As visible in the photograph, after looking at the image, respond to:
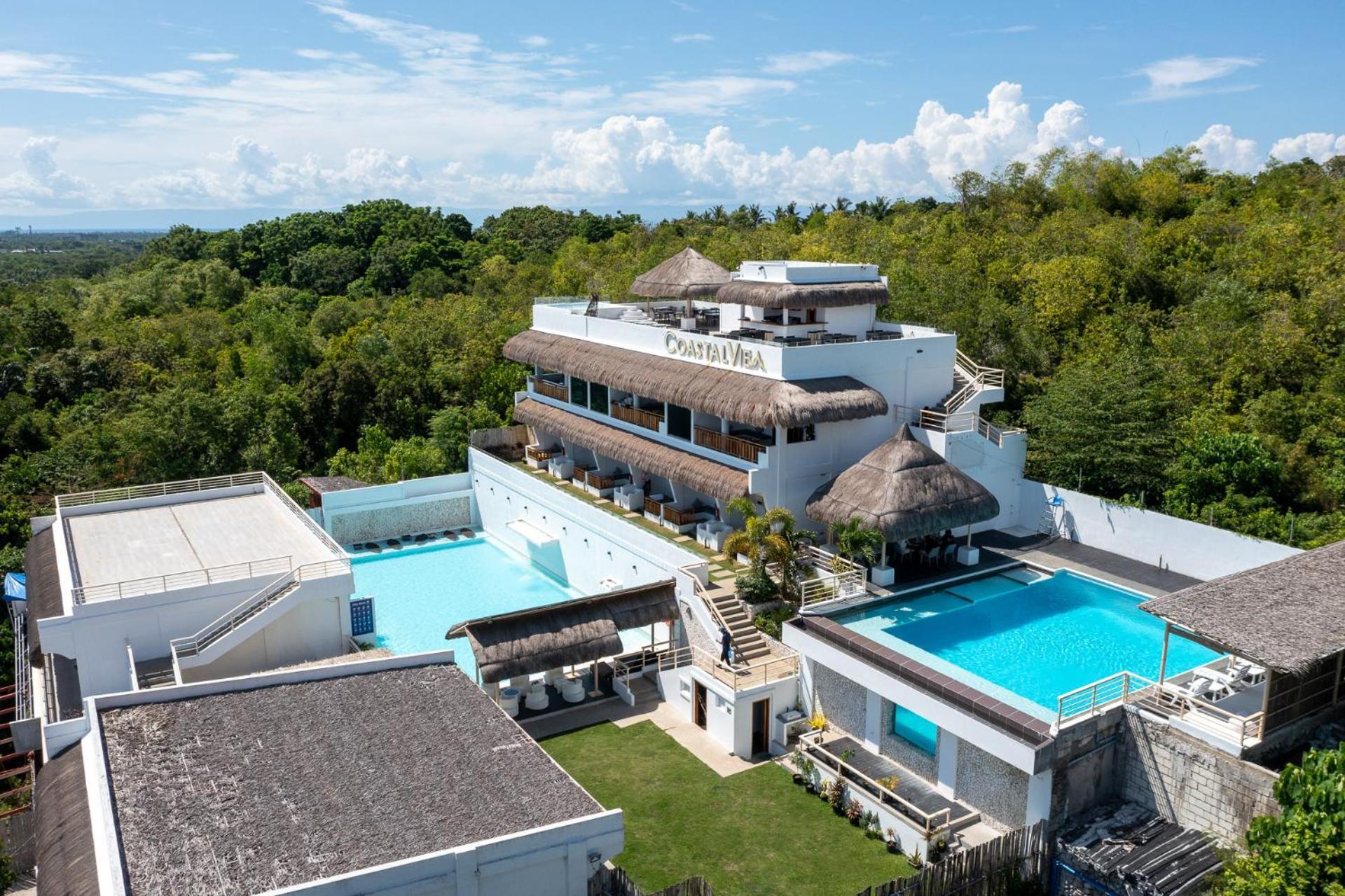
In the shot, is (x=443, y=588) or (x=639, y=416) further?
(x=443, y=588)

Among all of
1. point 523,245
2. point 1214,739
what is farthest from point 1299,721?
point 523,245

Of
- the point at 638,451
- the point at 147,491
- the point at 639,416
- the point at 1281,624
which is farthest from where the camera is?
the point at 147,491

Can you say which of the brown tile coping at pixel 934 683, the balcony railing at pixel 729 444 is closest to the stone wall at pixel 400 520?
the balcony railing at pixel 729 444

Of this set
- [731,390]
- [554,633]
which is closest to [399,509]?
[554,633]

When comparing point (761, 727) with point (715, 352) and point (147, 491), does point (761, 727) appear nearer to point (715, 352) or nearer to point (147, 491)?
point (715, 352)

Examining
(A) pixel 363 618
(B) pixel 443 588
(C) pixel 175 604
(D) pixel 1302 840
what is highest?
(D) pixel 1302 840

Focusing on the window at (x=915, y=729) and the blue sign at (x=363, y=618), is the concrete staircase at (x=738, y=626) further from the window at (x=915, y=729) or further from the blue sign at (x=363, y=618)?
the blue sign at (x=363, y=618)

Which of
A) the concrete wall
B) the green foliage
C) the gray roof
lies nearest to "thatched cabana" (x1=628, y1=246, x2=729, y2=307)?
the concrete wall

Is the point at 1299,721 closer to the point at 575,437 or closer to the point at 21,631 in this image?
the point at 575,437
